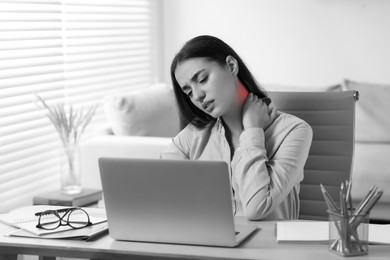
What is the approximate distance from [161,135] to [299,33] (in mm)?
1295

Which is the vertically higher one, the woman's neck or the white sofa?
the woman's neck

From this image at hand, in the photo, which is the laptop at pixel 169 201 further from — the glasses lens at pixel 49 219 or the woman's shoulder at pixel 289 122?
the woman's shoulder at pixel 289 122

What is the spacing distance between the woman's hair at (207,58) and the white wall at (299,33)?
221cm

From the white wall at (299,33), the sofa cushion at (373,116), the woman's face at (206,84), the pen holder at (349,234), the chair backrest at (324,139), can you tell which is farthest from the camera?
the white wall at (299,33)

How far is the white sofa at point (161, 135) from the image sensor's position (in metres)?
3.29

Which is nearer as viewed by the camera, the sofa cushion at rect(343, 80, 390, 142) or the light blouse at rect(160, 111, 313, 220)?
the light blouse at rect(160, 111, 313, 220)

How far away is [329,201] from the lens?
1.48 metres

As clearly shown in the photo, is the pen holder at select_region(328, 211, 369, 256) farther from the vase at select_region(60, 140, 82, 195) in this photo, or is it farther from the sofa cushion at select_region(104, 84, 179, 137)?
the sofa cushion at select_region(104, 84, 179, 137)

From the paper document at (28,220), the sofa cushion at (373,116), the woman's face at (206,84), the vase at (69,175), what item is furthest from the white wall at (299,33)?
the paper document at (28,220)

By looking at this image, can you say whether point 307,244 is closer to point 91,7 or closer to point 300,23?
point 91,7

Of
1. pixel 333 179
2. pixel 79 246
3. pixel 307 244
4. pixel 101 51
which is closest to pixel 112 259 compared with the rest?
pixel 79 246

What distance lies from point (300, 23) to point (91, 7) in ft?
4.36

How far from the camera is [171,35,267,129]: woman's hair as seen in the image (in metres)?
2.04

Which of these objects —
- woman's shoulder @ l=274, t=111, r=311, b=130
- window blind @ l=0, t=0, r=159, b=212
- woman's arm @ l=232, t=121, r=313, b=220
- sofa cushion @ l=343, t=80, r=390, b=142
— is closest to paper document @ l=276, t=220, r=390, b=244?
woman's arm @ l=232, t=121, r=313, b=220
